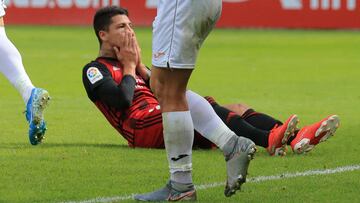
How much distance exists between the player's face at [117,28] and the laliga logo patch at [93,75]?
0.39 meters

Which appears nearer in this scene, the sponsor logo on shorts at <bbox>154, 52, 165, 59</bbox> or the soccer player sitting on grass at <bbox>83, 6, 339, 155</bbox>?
the sponsor logo on shorts at <bbox>154, 52, 165, 59</bbox>

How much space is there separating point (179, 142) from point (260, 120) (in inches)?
86.4

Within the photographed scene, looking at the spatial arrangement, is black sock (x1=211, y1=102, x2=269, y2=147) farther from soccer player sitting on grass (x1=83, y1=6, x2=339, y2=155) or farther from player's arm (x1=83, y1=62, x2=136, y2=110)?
player's arm (x1=83, y1=62, x2=136, y2=110)

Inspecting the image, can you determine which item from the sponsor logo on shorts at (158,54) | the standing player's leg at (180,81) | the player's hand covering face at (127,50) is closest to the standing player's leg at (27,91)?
the player's hand covering face at (127,50)

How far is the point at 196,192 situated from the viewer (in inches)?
248

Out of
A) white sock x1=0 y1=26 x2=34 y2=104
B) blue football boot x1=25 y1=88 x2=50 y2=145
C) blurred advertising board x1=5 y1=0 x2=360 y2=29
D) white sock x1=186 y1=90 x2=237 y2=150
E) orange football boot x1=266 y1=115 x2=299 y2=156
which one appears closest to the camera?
white sock x1=186 y1=90 x2=237 y2=150

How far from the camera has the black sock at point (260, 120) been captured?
8.09 m

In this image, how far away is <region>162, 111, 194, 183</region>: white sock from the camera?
6.04m

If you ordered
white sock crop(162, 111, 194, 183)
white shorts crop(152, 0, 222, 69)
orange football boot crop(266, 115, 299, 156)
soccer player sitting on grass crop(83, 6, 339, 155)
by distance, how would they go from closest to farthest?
white shorts crop(152, 0, 222, 69)
white sock crop(162, 111, 194, 183)
orange football boot crop(266, 115, 299, 156)
soccer player sitting on grass crop(83, 6, 339, 155)

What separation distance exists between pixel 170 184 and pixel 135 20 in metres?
22.5

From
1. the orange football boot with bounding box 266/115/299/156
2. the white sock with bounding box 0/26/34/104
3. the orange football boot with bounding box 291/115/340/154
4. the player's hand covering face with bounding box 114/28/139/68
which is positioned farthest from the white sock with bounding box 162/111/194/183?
the white sock with bounding box 0/26/34/104

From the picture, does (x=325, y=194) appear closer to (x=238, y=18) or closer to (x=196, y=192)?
(x=196, y=192)

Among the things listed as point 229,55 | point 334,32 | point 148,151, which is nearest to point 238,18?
point 334,32

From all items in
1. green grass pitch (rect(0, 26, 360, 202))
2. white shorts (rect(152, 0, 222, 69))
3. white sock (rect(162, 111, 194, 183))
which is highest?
white shorts (rect(152, 0, 222, 69))
